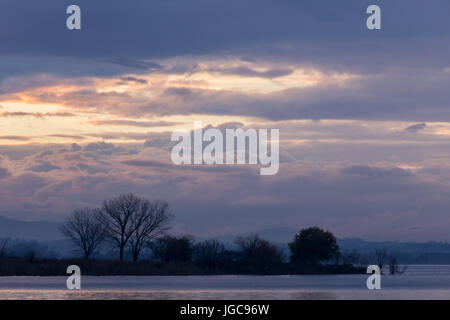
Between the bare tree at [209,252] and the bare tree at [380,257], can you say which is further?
the bare tree at [380,257]

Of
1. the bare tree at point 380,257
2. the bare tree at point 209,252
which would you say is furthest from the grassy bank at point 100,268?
the bare tree at point 380,257

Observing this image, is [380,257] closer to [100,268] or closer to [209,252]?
[209,252]

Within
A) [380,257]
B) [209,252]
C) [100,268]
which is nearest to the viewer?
[100,268]

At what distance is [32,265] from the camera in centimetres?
8100

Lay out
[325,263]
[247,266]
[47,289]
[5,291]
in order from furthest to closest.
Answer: [325,263] < [247,266] < [47,289] < [5,291]

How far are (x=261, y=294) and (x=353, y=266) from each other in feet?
201

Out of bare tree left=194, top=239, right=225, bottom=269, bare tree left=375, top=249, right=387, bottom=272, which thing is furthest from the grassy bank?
bare tree left=375, top=249, right=387, bottom=272

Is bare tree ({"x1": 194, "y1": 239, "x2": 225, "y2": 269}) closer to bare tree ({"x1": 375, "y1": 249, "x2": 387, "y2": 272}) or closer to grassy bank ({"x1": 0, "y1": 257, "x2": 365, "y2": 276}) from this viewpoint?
grassy bank ({"x1": 0, "y1": 257, "x2": 365, "y2": 276})

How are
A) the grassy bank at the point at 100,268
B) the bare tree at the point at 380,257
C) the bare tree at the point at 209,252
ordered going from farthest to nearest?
the bare tree at the point at 380,257, the bare tree at the point at 209,252, the grassy bank at the point at 100,268

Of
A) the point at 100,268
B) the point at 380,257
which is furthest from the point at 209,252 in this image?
the point at 380,257

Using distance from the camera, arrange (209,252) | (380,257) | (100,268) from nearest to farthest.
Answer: (100,268) < (209,252) < (380,257)

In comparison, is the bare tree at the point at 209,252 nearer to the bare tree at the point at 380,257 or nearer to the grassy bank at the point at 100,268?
the grassy bank at the point at 100,268
